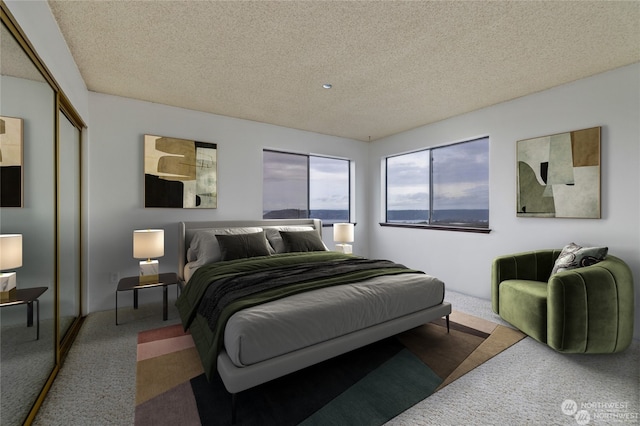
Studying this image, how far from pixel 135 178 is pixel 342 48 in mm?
2983

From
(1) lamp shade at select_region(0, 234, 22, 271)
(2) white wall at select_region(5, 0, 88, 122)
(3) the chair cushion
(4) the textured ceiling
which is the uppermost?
(4) the textured ceiling

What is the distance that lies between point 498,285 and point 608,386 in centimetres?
123

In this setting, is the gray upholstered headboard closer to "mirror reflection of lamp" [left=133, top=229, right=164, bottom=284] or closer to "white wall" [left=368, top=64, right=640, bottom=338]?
"mirror reflection of lamp" [left=133, top=229, right=164, bottom=284]

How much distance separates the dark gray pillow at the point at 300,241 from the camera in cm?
390

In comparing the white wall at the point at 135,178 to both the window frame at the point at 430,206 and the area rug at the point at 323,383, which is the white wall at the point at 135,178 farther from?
the window frame at the point at 430,206

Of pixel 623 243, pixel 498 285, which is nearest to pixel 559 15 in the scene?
pixel 623 243

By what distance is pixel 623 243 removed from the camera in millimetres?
2771

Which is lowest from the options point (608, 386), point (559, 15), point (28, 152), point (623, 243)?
point (608, 386)

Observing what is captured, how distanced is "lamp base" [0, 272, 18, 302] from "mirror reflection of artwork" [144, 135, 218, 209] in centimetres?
238

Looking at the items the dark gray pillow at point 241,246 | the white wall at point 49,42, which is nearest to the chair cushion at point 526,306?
the dark gray pillow at point 241,246

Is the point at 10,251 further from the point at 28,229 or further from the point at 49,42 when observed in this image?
the point at 49,42

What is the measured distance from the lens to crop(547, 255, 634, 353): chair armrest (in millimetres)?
2307

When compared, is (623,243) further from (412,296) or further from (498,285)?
(412,296)

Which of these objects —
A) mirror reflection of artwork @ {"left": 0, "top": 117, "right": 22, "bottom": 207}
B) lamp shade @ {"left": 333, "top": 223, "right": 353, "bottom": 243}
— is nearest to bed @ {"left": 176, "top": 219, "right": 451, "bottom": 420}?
lamp shade @ {"left": 333, "top": 223, "right": 353, "bottom": 243}
